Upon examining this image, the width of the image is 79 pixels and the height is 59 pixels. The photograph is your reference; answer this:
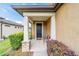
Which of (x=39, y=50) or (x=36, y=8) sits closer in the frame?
(x=36, y=8)

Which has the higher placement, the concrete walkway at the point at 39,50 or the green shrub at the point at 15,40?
the green shrub at the point at 15,40

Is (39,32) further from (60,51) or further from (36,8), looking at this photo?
(60,51)

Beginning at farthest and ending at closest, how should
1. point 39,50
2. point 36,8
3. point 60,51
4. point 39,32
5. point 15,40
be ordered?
point 39,32
point 15,40
point 39,50
point 36,8
point 60,51

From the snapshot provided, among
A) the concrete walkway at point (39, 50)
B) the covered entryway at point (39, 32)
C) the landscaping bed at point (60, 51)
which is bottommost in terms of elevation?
the concrete walkway at point (39, 50)

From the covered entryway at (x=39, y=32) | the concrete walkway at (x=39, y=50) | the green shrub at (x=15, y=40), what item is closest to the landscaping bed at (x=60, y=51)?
the concrete walkway at (x=39, y=50)

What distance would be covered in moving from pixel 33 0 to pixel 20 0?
0.33 meters

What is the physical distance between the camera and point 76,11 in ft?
14.2

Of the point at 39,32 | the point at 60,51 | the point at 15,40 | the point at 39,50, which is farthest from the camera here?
the point at 39,32

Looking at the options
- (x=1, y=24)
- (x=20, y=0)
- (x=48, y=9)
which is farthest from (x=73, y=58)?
(x=1, y=24)

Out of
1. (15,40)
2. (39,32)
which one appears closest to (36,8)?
(15,40)

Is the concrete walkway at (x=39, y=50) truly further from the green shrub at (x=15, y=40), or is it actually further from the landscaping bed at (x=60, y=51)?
the landscaping bed at (x=60, y=51)

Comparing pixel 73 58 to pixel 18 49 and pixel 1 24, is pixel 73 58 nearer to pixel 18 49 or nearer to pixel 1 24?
pixel 18 49

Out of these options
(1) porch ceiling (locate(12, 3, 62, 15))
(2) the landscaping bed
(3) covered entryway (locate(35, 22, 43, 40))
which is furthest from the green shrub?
(3) covered entryway (locate(35, 22, 43, 40))

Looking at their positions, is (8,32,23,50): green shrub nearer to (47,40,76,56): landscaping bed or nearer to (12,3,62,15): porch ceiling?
(12,3,62,15): porch ceiling
